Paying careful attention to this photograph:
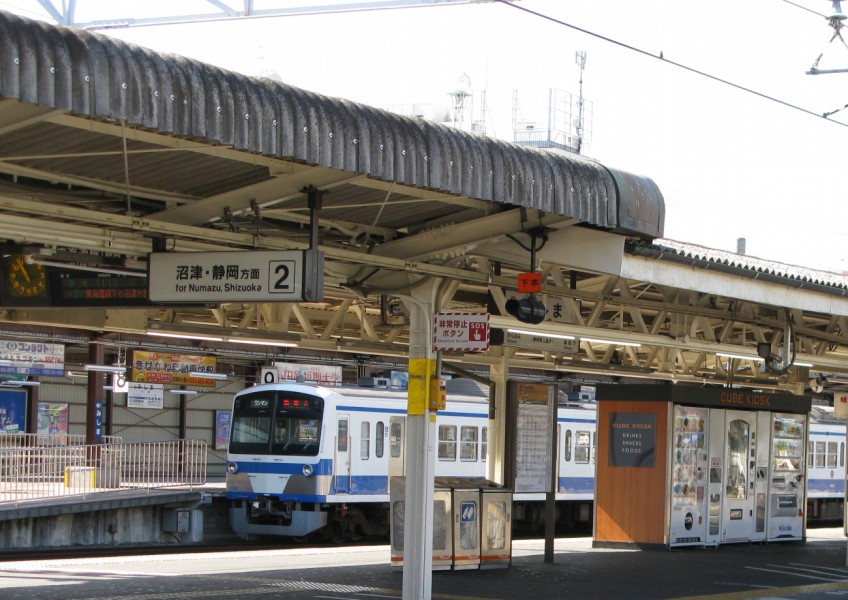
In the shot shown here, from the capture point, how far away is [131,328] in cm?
1489

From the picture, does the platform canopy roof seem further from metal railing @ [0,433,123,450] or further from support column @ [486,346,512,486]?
metal railing @ [0,433,123,450]

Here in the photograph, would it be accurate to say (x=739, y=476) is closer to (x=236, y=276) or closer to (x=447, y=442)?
(x=447, y=442)

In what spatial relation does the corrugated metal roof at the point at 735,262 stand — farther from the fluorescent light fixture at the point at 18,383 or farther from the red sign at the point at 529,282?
the fluorescent light fixture at the point at 18,383

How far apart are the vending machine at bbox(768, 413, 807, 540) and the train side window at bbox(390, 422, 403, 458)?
6868mm

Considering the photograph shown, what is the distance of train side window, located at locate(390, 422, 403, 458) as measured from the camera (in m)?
23.5

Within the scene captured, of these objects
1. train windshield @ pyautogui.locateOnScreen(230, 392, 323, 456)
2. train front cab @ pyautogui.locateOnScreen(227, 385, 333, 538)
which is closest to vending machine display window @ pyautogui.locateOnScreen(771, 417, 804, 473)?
train front cab @ pyautogui.locateOnScreen(227, 385, 333, 538)

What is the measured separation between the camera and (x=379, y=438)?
23266 mm

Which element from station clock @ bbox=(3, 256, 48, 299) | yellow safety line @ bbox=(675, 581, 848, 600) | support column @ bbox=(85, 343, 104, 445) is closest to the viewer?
station clock @ bbox=(3, 256, 48, 299)

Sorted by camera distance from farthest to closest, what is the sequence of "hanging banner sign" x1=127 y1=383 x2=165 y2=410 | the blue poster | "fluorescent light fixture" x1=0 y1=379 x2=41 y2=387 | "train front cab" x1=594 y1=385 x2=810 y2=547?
1. the blue poster
2. "hanging banner sign" x1=127 y1=383 x2=165 y2=410
3. "fluorescent light fixture" x1=0 y1=379 x2=41 y2=387
4. "train front cab" x1=594 y1=385 x2=810 y2=547

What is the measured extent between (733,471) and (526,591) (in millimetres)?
7408

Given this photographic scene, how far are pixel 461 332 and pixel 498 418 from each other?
511 centimetres

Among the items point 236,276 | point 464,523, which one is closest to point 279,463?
point 464,523

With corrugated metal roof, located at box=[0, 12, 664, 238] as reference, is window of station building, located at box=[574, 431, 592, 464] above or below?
below

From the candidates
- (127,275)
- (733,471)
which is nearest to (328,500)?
(733,471)
